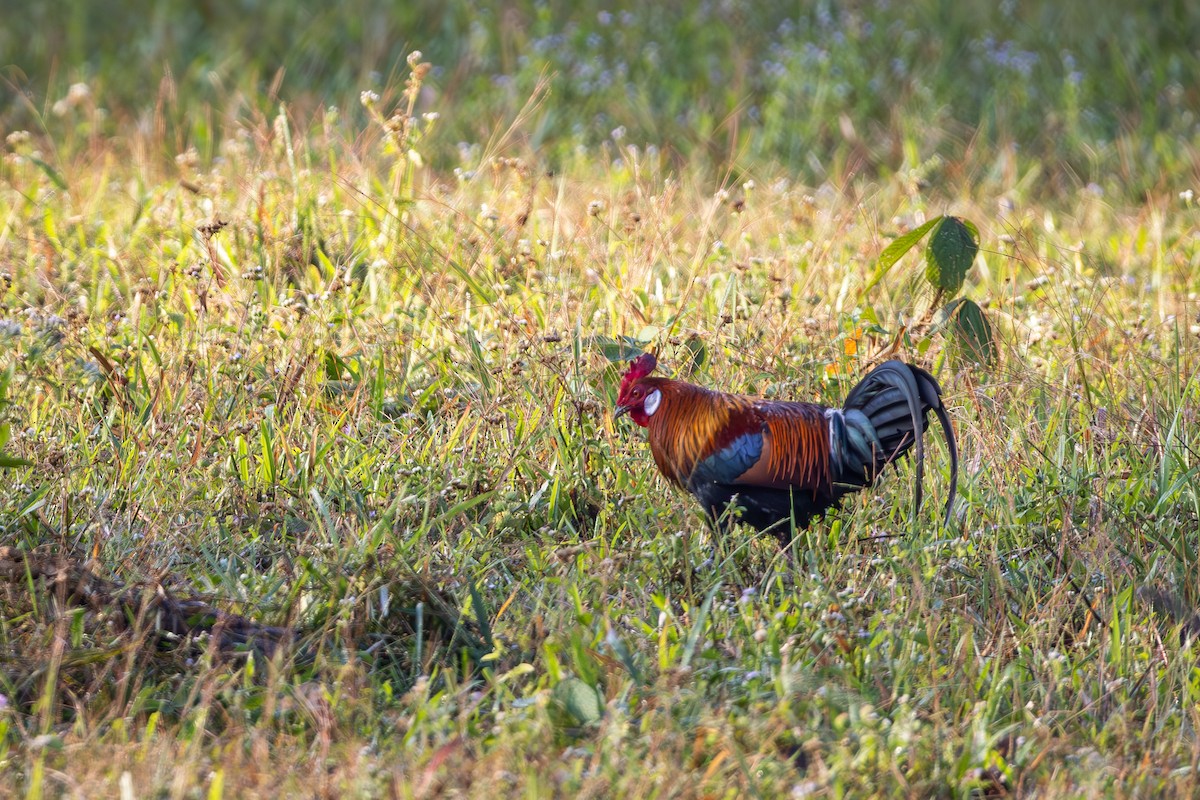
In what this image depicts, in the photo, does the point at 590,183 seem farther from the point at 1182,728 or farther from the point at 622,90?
the point at 1182,728

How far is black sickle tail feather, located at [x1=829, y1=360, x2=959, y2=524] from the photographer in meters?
3.26

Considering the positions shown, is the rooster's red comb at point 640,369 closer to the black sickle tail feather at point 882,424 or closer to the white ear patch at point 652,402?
the white ear patch at point 652,402

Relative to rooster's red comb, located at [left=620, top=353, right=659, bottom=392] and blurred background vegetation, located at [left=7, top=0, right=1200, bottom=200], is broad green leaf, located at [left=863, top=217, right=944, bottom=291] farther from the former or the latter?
blurred background vegetation, located at [left=7, top=0, right=1200, bottom=200]

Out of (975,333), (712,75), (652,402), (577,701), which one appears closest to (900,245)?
(975,333)

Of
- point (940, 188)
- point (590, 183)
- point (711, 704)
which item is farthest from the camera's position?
point (940, 188)

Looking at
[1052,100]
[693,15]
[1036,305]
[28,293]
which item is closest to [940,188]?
[1052,100]

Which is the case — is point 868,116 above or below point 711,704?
above

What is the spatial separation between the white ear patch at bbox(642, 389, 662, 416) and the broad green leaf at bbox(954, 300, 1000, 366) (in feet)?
3.30

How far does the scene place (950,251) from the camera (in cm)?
376

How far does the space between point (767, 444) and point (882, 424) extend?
0.29 metres

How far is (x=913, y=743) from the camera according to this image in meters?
2.43

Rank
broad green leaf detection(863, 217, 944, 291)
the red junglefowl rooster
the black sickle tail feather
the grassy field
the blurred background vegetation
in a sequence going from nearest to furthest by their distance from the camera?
the grassy field → the black sickle tail feather → the red junglefowl rooster → broad green leaf detection(863, 217, 944, 291) → the blurred background vegetation

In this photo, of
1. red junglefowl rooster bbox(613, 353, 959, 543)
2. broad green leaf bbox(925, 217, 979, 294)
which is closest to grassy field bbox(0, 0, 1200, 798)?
red junglefowl rooster bbox(613, 353, 959, 543)

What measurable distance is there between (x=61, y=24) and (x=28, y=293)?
15.0 ft
